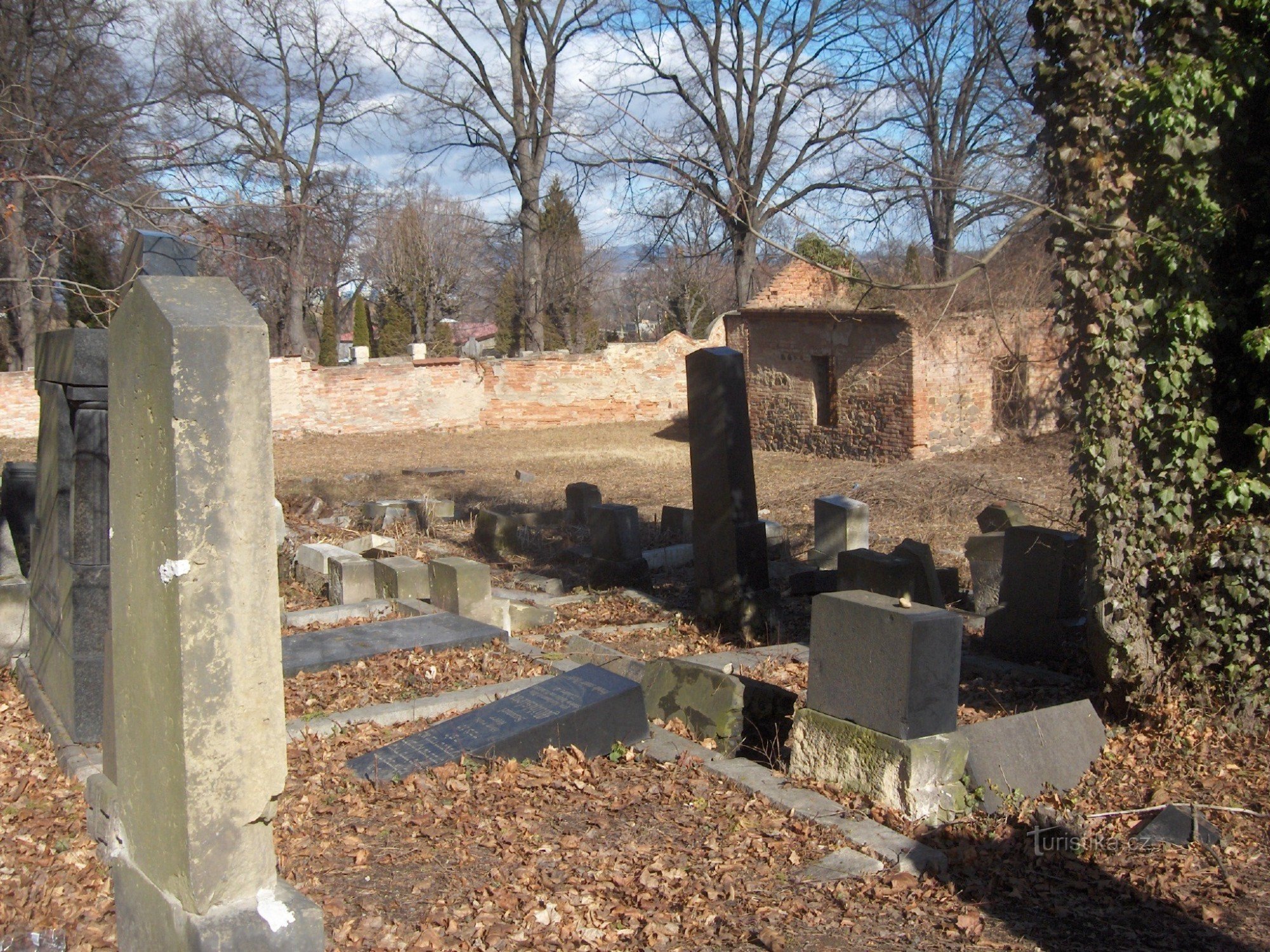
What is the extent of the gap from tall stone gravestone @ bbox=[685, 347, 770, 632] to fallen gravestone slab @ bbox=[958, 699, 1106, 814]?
10.7ft

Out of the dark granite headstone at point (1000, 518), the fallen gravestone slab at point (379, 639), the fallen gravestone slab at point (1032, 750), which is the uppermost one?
the dark granite headstone at point (1000, 518)

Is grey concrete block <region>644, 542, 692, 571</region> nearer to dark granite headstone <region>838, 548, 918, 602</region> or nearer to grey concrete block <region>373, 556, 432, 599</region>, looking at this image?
grey concrete block <region>373, 556, 432, 599</region>

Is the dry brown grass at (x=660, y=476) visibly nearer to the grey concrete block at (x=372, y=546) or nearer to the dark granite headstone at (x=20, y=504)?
the grey concrete block at (x=372, y=546)

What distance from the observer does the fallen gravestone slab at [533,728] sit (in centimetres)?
531

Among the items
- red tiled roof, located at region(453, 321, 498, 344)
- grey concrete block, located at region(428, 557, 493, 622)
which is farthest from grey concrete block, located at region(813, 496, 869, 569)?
red tiled roof, located at region(453, 321, 498, 344)

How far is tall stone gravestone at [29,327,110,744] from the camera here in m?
5.50

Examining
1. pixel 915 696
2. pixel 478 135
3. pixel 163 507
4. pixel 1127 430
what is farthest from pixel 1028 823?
pixel 478 135

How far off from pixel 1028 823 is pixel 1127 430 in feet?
7.42

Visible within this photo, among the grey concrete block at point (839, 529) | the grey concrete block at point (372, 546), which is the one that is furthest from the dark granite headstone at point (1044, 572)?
the grey concrete block at point (372, 546)

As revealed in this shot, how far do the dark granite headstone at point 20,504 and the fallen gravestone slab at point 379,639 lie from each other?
6.19 ft

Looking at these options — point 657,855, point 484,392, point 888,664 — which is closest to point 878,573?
point 888,664

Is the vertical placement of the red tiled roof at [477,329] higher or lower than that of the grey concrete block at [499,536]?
higher

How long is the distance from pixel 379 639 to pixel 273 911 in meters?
4.62

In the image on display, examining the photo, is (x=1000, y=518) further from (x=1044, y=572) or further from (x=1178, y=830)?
(x=1178, y=830)
